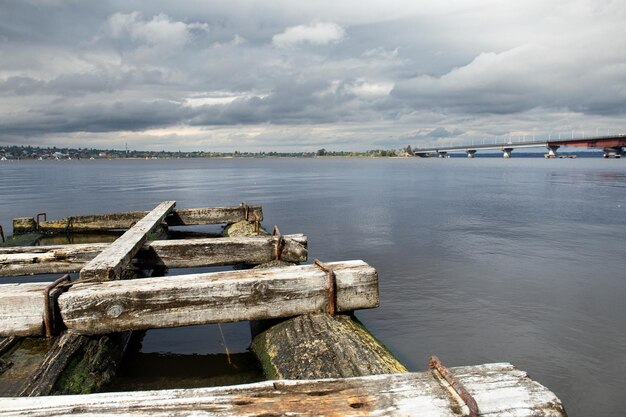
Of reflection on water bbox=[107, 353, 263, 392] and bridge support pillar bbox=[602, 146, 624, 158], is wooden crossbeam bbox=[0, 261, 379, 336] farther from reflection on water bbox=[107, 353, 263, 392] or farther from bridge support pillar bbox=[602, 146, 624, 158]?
bridge support pillar bbox=[602, 146, 624, 158]

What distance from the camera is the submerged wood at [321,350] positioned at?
385cm

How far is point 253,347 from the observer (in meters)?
5.30

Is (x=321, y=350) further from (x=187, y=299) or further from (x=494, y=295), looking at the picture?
(x=494, y=295)

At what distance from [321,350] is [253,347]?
1.46 meters

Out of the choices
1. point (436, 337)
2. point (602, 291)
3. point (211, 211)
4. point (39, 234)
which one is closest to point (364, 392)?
point (436, 337)

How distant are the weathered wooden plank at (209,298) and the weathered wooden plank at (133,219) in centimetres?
976

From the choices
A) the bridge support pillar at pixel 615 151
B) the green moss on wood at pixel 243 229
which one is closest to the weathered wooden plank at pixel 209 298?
the green moss on wood at pixel 243 229

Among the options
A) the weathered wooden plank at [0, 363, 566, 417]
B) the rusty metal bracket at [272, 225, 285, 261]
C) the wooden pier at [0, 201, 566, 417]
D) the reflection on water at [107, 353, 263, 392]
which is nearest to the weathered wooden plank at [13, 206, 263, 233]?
the rusty metal bracket at [272, 225, 285, 261]

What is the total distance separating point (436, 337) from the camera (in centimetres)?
773

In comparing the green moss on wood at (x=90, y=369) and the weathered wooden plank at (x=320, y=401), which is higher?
the weathered wooden plank at (x=320, y=401)

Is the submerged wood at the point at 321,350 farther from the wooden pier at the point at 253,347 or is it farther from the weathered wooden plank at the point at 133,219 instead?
the weathered wooden plank at the point at 133,219

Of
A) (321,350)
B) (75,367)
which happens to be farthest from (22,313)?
(321,350)

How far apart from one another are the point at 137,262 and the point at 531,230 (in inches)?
706

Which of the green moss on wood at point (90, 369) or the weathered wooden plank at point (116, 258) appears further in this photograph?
the weathered wooden plank at point (116, 258)
